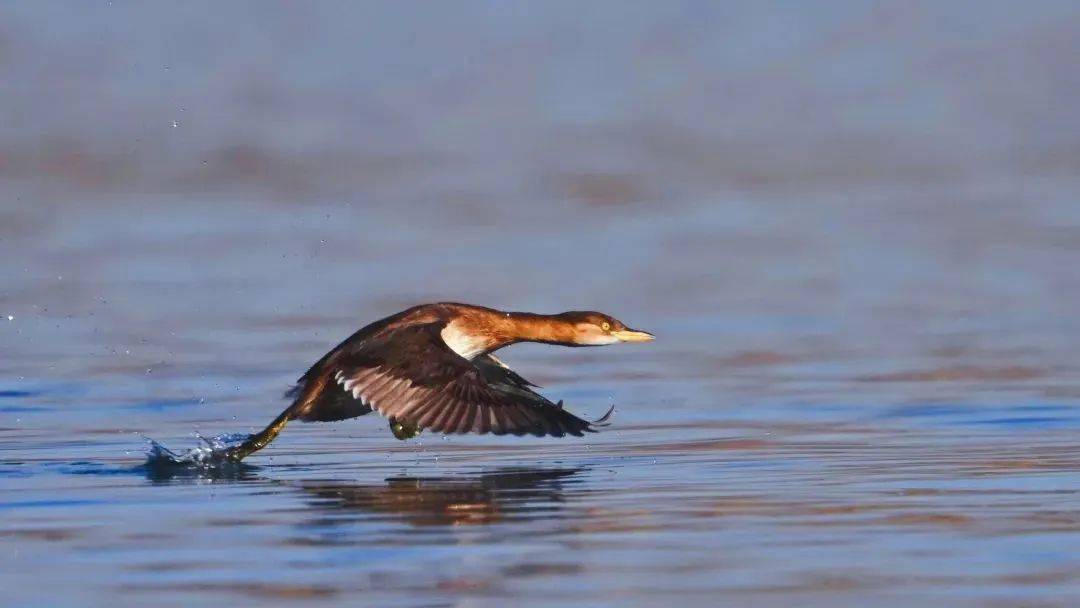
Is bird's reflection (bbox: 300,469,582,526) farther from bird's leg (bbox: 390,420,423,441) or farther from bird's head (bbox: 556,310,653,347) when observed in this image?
bird's head (bbox: 556,310,653,347)

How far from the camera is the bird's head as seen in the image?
13742 mm

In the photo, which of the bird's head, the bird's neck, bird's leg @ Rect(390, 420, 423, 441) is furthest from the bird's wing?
the bird's head

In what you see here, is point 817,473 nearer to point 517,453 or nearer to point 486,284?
point 517,453

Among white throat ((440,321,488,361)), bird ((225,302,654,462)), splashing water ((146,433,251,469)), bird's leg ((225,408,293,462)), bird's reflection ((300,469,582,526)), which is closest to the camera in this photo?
bird's reflection ((300,469,582,526))

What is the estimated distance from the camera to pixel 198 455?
12.1m

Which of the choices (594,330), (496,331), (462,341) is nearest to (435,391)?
(462,341)

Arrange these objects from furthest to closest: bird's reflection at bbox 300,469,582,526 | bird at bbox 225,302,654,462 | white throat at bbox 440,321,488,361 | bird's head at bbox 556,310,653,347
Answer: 1. bird's head at bbox 556,310,653,347
2. white throat at bbox 440,321,488,361
3. bird at bbox 225,302,654,462
4. bird's reflection at bbox 300,469,582,526

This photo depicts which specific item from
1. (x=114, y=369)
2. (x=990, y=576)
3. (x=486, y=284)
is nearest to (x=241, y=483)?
(x=990, y=576)

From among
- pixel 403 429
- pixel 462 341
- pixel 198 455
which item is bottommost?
pixel 198 455

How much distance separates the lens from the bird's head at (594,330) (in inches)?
541

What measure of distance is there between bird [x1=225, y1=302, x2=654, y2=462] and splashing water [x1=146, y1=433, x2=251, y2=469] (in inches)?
1.9

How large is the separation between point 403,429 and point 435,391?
40cm

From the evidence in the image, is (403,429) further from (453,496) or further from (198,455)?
(453,496)

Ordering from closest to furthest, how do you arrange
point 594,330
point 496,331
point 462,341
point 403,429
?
point 403,429
point 462,341
point 496,331
point 594,330
